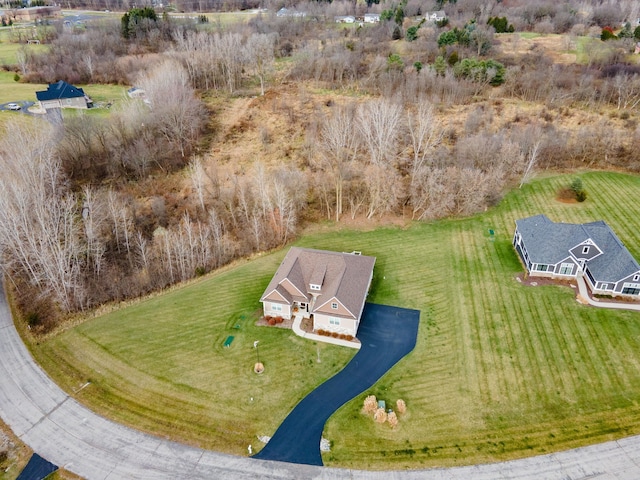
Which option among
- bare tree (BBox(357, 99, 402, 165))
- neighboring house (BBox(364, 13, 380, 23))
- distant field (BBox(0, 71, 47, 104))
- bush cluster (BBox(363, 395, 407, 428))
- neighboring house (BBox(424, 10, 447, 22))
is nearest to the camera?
bush cluster (BBox(363, 395, 407, 428))

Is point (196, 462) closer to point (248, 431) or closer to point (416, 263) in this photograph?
point (248, 431)

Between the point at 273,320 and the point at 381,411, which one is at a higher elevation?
the point at 273,320

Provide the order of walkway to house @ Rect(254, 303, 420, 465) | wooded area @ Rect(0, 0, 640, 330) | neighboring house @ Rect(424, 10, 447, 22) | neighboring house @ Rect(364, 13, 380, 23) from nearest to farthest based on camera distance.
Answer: walkway to house @ Rect(254, 303, 420, 465) → wooded area @ Rect(0, 0, 640, 330) → neighboring house @ Rect(424, 10, 447, 22) → neighboring house @ Rect(364, 13, 380, 23)

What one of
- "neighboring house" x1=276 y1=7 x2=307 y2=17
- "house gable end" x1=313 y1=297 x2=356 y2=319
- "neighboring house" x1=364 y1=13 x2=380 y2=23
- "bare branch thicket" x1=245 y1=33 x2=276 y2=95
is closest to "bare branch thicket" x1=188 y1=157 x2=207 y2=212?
"house gable end" x1=313 y1=297 x2=356 y2=319

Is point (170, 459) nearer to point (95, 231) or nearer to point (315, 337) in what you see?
point (315, 337)

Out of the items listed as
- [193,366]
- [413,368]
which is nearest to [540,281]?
[413,368]

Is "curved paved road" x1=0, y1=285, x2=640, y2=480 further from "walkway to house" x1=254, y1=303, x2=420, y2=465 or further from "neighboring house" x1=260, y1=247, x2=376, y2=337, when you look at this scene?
"neighboring house" x1=260, y1=247, x2=376, y2=337

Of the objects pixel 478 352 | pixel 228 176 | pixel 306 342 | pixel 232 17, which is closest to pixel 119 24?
pixel 232 17
